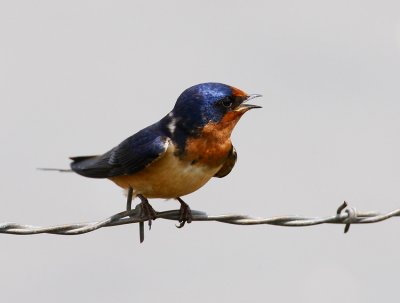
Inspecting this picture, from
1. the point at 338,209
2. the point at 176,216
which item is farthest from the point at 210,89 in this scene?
the point at 338,209

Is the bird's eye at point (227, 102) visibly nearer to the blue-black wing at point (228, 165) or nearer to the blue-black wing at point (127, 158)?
the blue-black wing at point (228, 165)

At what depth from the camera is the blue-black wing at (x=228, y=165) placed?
520 cm

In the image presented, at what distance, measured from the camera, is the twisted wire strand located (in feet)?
12.4

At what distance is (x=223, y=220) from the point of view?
4.13 metres

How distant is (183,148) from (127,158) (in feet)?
1.21

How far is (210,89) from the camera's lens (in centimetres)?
500

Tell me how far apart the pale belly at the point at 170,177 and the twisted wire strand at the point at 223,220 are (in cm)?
38

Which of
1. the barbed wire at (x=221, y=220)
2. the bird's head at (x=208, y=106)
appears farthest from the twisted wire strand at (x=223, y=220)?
the bird's head at (x=208, y=106)

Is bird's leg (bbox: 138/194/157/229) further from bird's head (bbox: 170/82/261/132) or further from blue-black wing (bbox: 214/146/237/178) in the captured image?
blue-black wing (bbox: 214/146/237/178)

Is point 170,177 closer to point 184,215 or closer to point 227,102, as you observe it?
point 184,215

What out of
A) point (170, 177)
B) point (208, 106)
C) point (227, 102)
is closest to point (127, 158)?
point (170, 177)

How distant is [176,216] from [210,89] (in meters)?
0.87

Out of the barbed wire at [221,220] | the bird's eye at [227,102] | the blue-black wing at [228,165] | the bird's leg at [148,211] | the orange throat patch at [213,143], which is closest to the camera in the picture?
the barbed wire at [221,220]

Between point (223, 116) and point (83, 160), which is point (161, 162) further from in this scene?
point (83, 160)
